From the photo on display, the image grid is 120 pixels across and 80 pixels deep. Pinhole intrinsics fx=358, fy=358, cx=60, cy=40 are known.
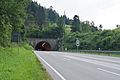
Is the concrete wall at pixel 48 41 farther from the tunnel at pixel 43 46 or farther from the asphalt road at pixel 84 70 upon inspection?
the asphalt road at pixel 84 70

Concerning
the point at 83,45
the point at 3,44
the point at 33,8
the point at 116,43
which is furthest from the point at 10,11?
the point at 33,8

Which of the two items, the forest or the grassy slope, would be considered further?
the forest

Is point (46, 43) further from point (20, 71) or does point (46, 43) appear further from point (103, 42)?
point (20, 71)

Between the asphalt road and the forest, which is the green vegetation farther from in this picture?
the asphalt road

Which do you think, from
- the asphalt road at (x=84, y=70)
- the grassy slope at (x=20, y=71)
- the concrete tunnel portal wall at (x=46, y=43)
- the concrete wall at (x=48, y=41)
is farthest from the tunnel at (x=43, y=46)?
the grassy slope at (x=20, y=71)

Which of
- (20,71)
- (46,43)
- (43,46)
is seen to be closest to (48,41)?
(46,43)

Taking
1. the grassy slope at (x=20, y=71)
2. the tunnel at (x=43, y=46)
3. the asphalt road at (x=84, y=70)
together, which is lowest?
the asphalt road at (x=84, y=70)

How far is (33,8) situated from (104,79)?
6686 inches

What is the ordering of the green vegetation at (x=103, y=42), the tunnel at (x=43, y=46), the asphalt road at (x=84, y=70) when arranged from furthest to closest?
the tunnel at (x=43, y=46) → the green vegetation at (x=103, y=42) → the asphalt road at (x=84, y=70)

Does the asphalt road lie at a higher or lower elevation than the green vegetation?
lower

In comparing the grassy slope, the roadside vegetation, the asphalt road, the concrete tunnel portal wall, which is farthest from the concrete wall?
the grassy slope

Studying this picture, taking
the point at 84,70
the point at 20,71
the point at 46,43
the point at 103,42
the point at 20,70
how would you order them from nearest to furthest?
the point at 20,71
the point at 20,70
the point at 84,70
the point at 103,42
the point at 46,43

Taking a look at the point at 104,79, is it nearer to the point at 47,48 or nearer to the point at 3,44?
the point at 3,44

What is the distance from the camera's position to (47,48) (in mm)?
146125
